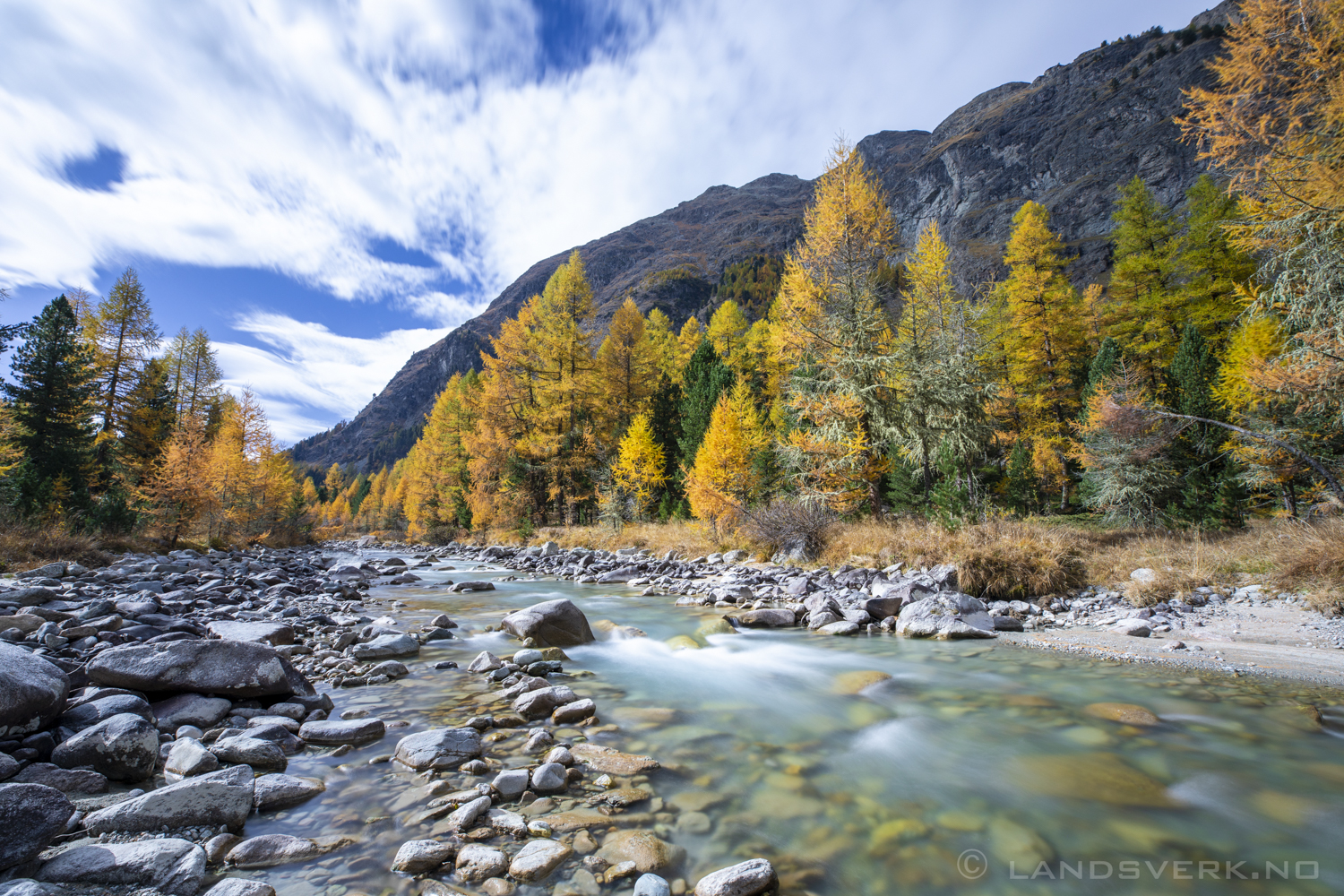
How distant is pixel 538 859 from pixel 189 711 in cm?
337

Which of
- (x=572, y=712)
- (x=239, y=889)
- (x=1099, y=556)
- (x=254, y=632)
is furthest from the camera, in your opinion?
(x=1099, y=556)

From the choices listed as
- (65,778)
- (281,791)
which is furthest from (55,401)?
(281,791)

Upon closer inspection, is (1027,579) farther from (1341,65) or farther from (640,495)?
(640,495)

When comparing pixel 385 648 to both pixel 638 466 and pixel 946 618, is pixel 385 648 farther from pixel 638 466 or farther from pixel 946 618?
pixel 638 466

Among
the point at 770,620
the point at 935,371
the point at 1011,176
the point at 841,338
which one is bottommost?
the point at 770,620

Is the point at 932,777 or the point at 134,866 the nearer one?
the point at 134,866

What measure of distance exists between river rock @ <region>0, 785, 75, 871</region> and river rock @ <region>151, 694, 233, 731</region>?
1.71 metres

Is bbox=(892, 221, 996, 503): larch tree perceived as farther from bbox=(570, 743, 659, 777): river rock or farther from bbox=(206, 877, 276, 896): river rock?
bbox=(206, 877, 276, 896): river rock

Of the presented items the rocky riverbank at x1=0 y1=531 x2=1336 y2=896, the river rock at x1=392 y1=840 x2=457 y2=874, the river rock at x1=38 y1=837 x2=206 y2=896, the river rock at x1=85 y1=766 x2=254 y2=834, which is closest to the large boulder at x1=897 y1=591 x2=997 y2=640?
the rocky riverbank at x1=0 y1=531 x2=1336 y2=896

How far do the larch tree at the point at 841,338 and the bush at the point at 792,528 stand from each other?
0.55 m

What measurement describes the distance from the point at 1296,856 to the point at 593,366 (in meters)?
25.5

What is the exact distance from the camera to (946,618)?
751 cm

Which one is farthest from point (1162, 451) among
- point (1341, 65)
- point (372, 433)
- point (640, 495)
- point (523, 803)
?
point (372, 433)

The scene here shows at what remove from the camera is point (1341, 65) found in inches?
319
